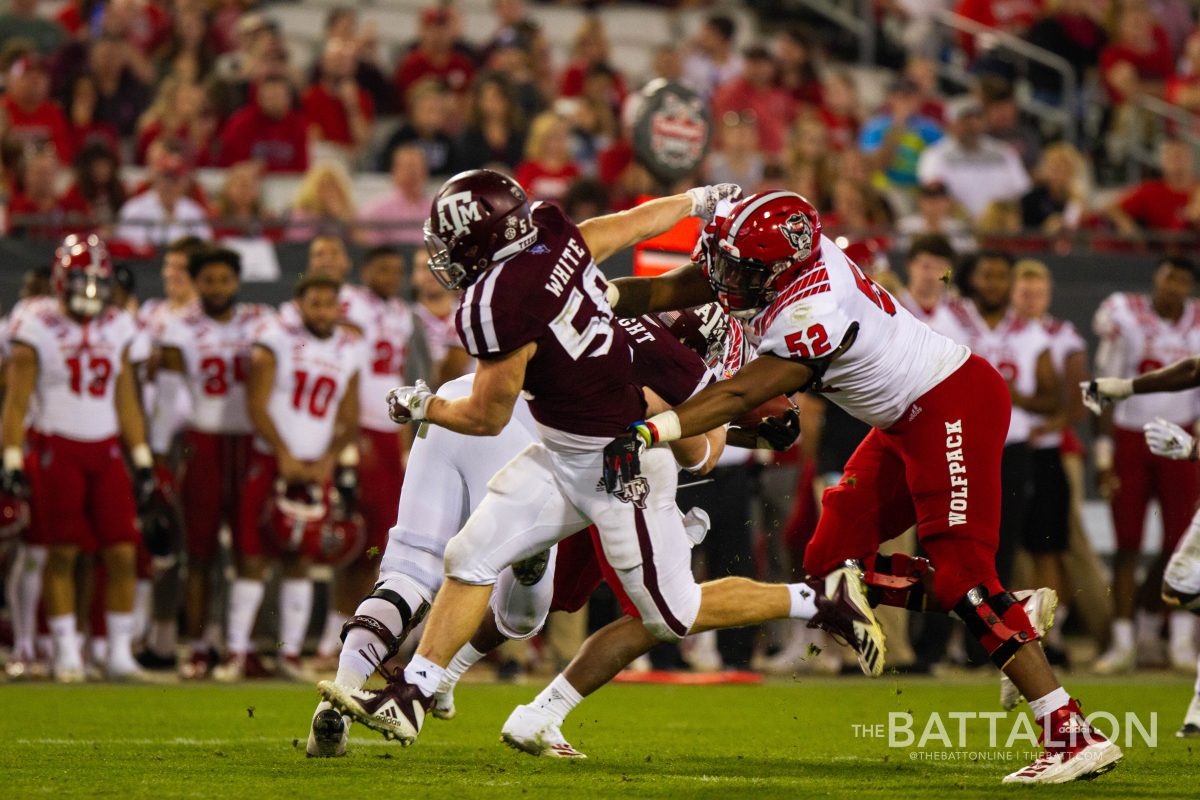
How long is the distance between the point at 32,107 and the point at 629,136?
414cm

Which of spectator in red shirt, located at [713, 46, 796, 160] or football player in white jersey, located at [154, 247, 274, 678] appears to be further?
spectator in red shirt, located at [713, 46, 796, 160]

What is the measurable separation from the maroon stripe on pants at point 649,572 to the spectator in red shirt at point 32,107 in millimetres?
7567

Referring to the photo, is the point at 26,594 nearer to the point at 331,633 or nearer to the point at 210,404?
the point at 210,404

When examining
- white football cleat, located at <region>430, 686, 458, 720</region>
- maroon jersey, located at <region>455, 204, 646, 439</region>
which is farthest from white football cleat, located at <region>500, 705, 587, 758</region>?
maroon jersey, located at <region>455, 204, 646, 439</region>

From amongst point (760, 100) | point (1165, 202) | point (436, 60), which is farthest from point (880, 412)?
point (760, 100)

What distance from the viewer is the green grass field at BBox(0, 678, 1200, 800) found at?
236 inches

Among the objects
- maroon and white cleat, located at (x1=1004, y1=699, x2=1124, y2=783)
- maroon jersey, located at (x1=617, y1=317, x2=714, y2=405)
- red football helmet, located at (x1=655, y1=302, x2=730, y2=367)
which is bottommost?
maroon and white cleat, located at (x1=1004, y1=699, x2=1124, y2=783)

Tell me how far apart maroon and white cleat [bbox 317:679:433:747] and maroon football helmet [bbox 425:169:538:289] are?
1.40 meters

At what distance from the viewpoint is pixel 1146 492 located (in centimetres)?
1152

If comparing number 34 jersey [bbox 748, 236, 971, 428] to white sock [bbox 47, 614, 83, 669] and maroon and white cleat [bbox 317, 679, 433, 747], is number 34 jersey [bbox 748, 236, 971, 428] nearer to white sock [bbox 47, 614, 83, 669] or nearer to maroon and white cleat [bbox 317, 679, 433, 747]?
maroon and white cleat [bbox 317, 679, 433, 747]

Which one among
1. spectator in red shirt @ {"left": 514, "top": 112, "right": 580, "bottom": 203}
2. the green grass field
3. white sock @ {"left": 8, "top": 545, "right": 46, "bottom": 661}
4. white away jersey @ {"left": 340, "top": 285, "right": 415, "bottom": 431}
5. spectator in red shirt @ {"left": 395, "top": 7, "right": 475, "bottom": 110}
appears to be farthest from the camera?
spectator in red shirt @ {"left": 395, "top": 7, "right": 475, "bottom": 110}

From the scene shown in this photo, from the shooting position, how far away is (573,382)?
6.33m

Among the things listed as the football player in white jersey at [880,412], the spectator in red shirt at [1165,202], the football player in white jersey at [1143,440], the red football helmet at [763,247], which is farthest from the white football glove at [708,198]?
the spectator in red shirt at [1165,202]

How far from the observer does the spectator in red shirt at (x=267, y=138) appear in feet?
43.1
